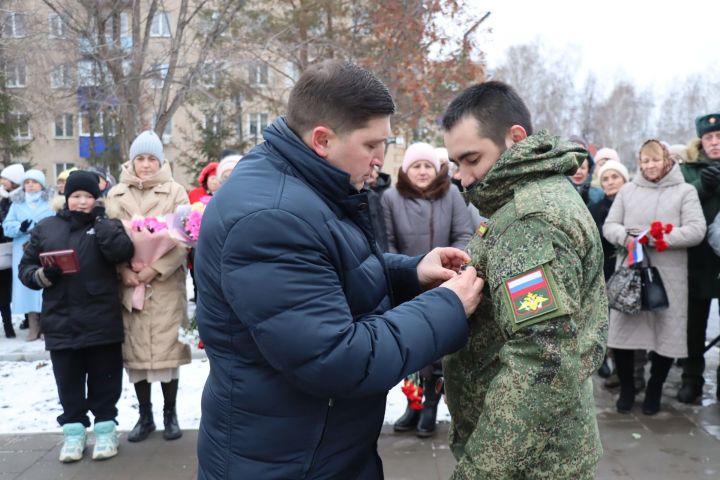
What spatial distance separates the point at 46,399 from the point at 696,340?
19.2ft

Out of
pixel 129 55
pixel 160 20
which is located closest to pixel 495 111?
pixel 129 55

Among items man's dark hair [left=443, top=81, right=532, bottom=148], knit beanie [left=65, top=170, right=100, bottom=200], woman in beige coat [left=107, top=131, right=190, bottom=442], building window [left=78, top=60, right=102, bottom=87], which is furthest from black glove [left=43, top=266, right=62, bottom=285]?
building window [left=78, top=60, right=102, bottom=87]

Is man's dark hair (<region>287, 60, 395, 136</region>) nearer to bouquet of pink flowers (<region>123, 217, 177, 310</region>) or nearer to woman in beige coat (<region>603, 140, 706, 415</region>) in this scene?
bouquet of pink flowers (<region>123, 217, 177, 310</region>)

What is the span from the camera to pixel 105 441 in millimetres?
4488

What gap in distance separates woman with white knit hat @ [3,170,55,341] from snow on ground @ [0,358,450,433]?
1.35 m

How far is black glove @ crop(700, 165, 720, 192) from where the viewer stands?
514 centimetres

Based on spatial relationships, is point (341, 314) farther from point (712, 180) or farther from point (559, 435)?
point (712, 180)

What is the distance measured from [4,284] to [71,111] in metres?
6.51

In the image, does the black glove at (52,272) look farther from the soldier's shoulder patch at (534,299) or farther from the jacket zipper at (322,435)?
the soldier's shoulder patch at (534,299)

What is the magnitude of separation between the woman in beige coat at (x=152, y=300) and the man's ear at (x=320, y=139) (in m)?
3.10

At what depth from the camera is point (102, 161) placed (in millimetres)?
23672

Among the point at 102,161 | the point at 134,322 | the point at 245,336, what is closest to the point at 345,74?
the point at 245,336

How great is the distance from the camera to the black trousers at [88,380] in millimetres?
4418

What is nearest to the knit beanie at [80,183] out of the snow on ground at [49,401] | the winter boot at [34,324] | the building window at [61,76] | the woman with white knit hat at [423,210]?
the snow on ground at [49,401]
